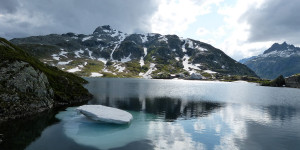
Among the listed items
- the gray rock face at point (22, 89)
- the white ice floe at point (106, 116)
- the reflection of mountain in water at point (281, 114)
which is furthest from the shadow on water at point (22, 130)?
the reflection of mountain in water at point (281, 114)

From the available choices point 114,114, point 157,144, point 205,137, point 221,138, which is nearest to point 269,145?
point 221,138

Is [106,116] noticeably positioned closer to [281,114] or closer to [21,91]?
[21,91]

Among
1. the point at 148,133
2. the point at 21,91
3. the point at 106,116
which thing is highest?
the point at 21,91

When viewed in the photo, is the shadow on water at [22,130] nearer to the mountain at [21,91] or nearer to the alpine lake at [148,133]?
the alpine lake at [148,133]

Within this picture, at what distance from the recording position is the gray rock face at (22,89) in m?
40.3

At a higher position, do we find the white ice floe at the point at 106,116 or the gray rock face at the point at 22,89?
the gray rock face at the point at 22,89

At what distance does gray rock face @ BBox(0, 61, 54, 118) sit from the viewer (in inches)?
1587

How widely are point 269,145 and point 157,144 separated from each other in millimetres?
19984

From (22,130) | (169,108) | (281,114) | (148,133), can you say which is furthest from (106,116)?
(281,114)

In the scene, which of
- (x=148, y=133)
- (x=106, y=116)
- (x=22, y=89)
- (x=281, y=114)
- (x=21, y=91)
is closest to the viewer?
(x=148, y=133)

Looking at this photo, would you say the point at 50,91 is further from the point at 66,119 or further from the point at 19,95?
the point at 66,119

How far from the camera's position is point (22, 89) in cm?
4531

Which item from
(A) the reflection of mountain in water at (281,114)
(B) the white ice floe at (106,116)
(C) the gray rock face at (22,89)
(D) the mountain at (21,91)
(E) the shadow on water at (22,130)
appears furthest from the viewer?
(A) the reflection of mountain in water at (281,114)

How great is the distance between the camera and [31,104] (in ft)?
150
